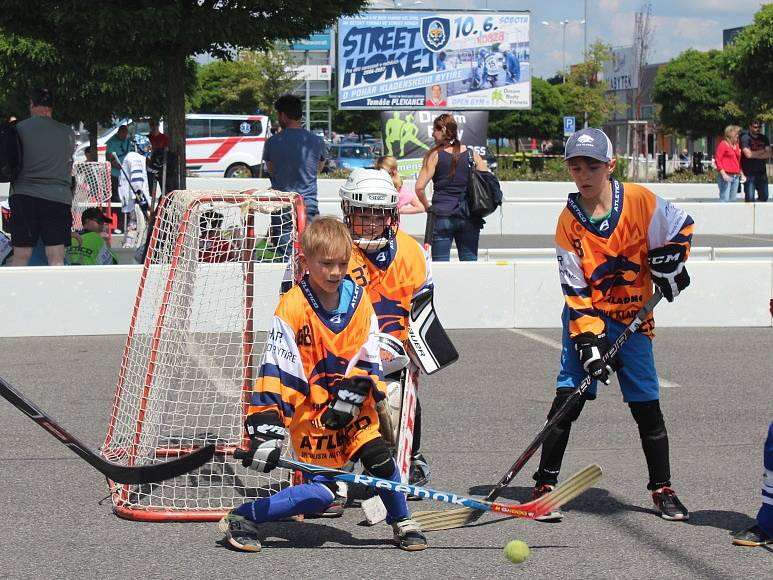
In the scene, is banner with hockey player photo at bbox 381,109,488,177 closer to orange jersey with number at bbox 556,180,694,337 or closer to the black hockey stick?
the black hockey stick

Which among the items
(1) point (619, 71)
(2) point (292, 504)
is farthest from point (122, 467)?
(1) point (619, 71)

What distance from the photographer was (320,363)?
510 centimetres

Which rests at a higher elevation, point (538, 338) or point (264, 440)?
point (264, 440)

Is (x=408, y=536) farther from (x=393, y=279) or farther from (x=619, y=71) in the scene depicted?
(x=619, y=71)

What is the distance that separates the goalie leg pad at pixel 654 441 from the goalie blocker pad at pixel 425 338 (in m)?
0.91

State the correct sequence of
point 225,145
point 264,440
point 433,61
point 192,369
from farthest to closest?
point 225,145 → point 433,61 → point 192,369 → point 264,440

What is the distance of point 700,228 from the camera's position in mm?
22766

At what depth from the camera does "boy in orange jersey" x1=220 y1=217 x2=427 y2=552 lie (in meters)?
4.97

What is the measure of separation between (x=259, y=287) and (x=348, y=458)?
20.5 ft

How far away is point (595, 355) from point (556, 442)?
550mm

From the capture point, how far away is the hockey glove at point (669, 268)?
552cm

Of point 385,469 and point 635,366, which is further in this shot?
point 635,366

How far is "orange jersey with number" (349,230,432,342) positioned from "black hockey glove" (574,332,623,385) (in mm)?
773

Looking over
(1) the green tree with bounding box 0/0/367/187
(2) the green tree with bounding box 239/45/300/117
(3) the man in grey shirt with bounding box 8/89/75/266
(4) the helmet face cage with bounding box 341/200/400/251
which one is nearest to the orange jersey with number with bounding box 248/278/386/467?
(4) the helmet face cage with bounding box 341/200/400/251
